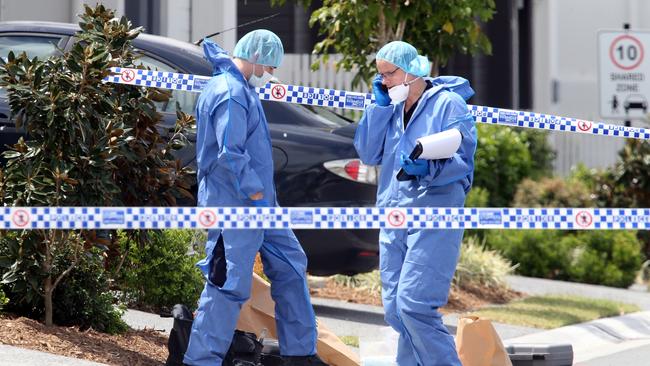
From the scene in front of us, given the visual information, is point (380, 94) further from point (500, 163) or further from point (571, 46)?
point (571, 46)

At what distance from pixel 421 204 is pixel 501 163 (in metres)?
9.92

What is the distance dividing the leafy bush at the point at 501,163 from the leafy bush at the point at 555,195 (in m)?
0.65

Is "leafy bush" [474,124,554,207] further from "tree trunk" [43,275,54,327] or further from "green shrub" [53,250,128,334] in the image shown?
"tree trunk" [43,275,54,327]

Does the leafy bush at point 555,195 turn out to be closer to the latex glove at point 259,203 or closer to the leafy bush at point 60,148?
the leafy bush at point 60,148

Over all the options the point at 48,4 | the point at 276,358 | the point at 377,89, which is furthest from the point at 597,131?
the point at 48,4

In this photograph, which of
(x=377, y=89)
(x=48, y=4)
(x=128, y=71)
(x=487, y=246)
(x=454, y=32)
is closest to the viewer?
(x=377, y=89)

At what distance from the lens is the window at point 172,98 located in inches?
329

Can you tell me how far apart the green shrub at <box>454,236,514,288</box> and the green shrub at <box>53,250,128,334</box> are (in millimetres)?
4442

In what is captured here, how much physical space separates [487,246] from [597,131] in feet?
17.8

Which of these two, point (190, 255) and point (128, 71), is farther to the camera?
point (190, 255)

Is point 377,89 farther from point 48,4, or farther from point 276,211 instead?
point 48,4

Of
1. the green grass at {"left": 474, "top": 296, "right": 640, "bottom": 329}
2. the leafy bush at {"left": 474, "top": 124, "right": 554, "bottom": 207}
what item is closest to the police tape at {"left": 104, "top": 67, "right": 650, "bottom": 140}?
the green grass at {"left": 474, "top": 296, "right": 640, "bottom": 329}

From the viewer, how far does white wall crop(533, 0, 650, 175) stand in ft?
67.2

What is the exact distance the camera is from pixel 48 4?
1249cm
